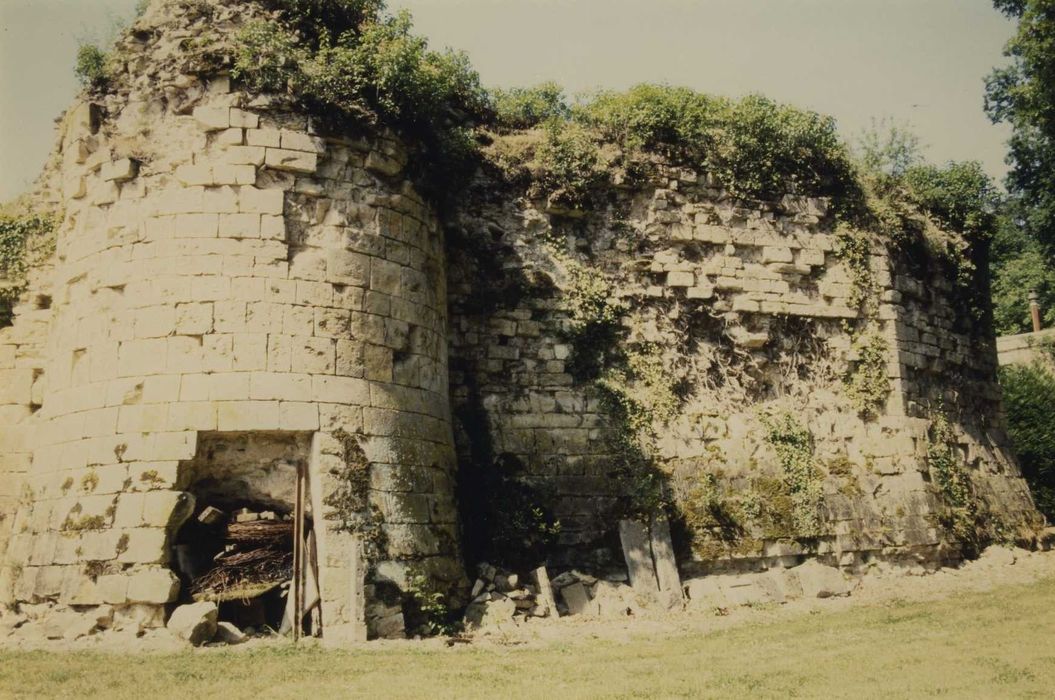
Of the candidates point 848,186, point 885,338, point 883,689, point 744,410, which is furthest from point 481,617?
point 848,186

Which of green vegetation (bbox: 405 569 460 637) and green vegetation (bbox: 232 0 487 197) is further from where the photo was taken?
green vegetation (bbox: 232 0 487 197)

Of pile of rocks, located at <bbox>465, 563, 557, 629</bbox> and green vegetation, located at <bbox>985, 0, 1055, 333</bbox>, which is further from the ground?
green vegetation, located at <bbox>985, 0, 1055, 333</bbox>

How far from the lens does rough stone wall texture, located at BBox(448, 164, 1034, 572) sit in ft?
37.6

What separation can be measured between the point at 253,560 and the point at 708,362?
22.5ft

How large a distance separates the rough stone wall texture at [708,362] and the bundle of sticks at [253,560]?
2753 millimetres

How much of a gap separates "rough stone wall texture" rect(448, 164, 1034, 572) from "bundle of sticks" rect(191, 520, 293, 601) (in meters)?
2.75

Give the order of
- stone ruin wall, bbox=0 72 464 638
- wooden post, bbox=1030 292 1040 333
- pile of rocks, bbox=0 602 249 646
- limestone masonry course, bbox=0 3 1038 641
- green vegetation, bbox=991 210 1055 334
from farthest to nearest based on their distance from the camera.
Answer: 1. green vegetation, bbox=991 210 1055 334
2. wooden post, bbox=1030 292 1040 333
3. limestone masonry course, bbox=0 3 1038 641
4. stone ruin wall, bbox=0 72 464 638
5. pile of rocks, bbox=0 602 249 646

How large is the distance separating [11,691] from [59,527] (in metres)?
2.19

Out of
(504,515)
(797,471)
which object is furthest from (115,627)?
(797,471)

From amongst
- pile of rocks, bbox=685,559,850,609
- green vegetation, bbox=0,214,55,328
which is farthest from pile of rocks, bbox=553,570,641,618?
green vegetation, bbox=0,214,55,328

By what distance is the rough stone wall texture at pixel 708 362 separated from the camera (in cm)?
1145

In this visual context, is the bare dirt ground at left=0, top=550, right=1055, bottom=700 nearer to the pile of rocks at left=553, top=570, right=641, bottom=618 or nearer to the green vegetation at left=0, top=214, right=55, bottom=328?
the pile of rocks at left=553, top=570, right=641, bottom=618

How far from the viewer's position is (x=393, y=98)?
10156mm

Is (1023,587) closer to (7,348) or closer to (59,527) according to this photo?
(59,527)
